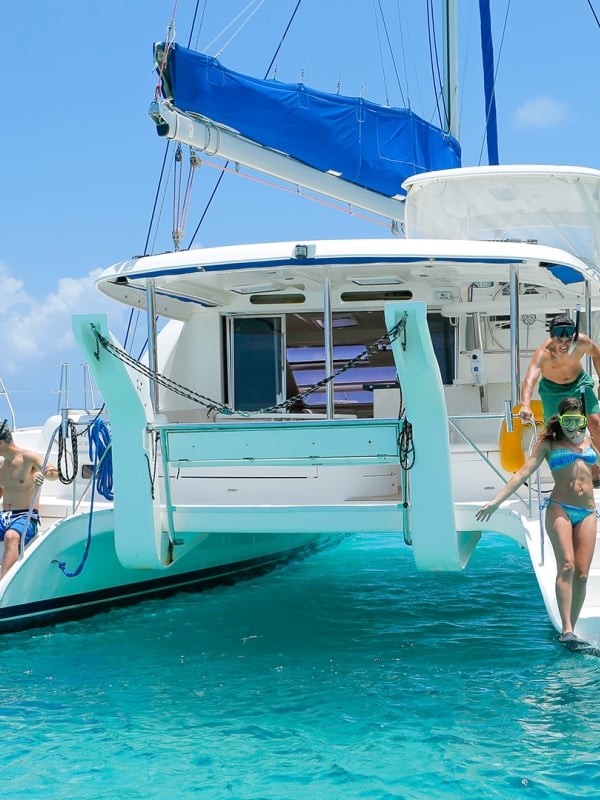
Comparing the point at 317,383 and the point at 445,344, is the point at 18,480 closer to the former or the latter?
the point at 317,383

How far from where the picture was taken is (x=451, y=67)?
13.2m

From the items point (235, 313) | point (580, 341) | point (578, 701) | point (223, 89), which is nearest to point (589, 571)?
point (578, 701)

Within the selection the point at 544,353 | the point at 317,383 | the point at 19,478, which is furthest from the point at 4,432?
the point at 544,353

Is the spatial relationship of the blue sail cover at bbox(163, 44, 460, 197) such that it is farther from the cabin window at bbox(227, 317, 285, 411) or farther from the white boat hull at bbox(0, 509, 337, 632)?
the white boat hull at bbox(0, 509, 337, 632)

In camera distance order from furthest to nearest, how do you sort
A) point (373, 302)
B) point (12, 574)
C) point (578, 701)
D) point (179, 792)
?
point (373, 302) → point (12, 574) → point (578, 701) → point (179, 792)

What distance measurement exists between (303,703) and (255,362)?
4.60 meters

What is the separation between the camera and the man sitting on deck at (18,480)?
290 inches

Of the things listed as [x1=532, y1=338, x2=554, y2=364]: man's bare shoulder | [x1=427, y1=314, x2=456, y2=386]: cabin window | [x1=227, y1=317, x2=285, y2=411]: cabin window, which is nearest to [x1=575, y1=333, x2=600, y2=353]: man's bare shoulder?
[x1=532, y1=338, x2=554, y2=364]: man's bare shoulder

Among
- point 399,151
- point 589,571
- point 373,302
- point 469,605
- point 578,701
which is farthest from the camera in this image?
point 399,151

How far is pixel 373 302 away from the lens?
9.26 m

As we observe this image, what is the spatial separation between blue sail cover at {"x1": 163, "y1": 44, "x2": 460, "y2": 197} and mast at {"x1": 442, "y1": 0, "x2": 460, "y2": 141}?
1.53 m

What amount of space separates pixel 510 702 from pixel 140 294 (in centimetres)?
471

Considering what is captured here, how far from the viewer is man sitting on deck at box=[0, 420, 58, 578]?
24.1 ft

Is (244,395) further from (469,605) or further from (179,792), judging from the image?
(179,792)
